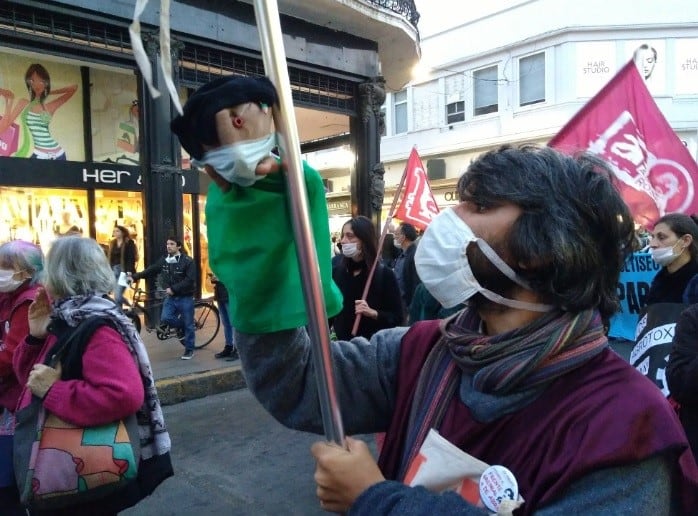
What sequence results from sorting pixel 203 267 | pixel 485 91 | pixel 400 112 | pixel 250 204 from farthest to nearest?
pixel 400 112
pixel 485 91
pixel 203 267
pixel 250 204

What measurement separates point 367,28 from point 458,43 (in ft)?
45.6

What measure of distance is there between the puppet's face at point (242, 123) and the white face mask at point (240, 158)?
0.5 inches

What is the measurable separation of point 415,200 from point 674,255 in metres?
3.21

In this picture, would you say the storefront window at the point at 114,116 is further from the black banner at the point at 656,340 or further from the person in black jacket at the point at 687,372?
the person in black jacket at the point at 687,372

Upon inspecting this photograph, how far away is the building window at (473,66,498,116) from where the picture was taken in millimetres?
22750

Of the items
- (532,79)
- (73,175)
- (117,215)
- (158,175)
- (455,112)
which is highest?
(532,79)

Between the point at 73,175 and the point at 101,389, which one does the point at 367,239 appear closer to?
the point at 101,389

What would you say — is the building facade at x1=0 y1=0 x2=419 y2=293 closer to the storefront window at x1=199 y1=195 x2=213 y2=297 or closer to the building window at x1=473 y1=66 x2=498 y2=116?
the storefront window at x1=199 y1=195 x2=213 y2=297

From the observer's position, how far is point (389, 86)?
48.9 ft

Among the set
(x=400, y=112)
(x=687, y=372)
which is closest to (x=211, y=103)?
(x=687, y=372)

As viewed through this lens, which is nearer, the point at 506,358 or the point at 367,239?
the point at 506,358

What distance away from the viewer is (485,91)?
23.0 m

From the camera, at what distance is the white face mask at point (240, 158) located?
1137 millimetres

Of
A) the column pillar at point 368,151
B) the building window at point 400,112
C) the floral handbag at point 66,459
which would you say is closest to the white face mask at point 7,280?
the floral handbag at point 66,459
